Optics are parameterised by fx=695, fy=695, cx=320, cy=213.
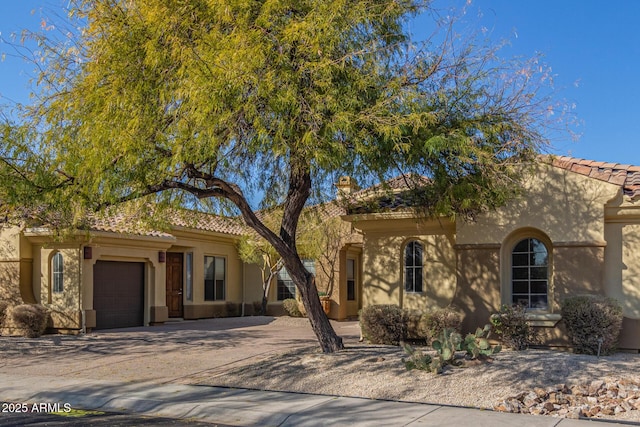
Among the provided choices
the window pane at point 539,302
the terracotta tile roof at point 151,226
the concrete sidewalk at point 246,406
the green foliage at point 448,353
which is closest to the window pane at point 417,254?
the window pane at point 539,302

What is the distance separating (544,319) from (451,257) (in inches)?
104

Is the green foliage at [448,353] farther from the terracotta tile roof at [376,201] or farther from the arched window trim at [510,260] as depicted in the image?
the terracotta tile roof at [376,201]

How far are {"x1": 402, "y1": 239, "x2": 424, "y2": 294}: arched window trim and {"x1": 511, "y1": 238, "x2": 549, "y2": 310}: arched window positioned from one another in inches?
89.3

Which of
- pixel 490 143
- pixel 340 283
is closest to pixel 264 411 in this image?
pixel 490 143

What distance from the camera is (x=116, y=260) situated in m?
21.4

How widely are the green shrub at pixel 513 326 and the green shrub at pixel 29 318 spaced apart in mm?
11843

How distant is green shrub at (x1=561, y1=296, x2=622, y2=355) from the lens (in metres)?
13.2

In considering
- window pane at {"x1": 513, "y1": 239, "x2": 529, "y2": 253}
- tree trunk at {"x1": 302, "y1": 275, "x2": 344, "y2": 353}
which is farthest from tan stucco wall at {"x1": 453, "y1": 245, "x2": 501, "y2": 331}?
tree trunk at {"x1": 302, "y1": 275, "x2": 344, "y2": 353}

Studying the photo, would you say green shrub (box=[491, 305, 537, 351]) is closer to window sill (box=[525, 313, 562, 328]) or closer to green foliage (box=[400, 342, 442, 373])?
window sill (box=[525, 313, 562, 328])

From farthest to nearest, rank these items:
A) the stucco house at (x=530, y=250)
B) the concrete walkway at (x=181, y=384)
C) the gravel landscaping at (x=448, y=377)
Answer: the stucco house at (x=530, y=250) < the gravel landscaping at (x=448, y=377) < the concrete walkway at (x=181, y=384)

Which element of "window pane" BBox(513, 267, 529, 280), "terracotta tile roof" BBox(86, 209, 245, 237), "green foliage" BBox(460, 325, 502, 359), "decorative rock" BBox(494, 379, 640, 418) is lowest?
"decorative rock" BBox(494, 379, 640, 418)

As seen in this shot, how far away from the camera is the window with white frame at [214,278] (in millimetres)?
26109

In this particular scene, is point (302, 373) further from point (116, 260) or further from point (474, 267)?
point (116, 260)

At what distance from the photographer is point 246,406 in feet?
33.5
